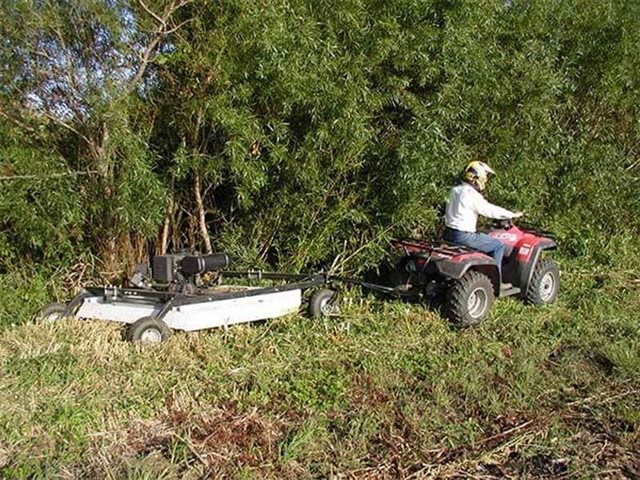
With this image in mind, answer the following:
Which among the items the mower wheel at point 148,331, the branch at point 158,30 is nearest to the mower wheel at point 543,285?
the mower wheel at point 148,331

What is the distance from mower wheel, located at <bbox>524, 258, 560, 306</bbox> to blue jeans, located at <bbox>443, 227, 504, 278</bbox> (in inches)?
17.7

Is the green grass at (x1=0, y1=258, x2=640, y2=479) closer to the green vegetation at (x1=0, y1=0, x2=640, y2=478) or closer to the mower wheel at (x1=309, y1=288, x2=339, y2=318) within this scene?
the green vegetation at (x1=0, y1=0, x2=640, y2=478)

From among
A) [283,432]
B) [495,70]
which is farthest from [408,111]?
[283,432]

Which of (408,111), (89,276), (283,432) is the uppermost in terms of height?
(408,111)

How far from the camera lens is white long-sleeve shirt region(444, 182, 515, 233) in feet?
16.8

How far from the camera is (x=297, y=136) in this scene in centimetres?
496

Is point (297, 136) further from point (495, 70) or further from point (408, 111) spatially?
point (495, 70)

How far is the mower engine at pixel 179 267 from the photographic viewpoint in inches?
180

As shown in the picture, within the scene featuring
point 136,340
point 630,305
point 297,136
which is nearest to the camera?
point 136,340

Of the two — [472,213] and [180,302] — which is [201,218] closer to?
→ [180,302]

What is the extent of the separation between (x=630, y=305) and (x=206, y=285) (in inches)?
151

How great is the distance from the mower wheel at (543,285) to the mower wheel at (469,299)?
2.31 feet

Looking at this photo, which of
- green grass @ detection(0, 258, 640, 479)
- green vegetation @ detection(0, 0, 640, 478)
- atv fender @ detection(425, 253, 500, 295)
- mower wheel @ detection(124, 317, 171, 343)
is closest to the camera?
green grass @ detection(0, 258, 640, 479)

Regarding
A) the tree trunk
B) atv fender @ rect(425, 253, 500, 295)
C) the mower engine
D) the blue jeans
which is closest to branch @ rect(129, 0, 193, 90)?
the tree trunk
